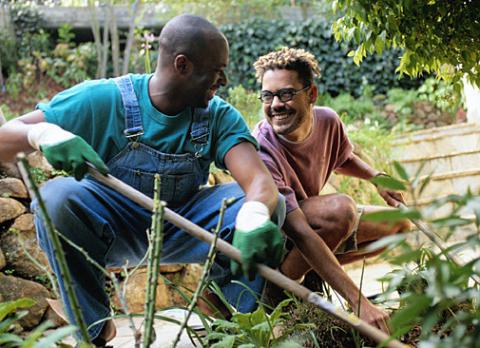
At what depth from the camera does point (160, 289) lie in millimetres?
4105

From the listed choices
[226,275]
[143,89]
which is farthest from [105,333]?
[143,89]

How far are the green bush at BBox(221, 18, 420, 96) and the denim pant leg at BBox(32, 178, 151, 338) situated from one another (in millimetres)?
7560

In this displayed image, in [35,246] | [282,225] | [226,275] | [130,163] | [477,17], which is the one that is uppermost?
[477,17]

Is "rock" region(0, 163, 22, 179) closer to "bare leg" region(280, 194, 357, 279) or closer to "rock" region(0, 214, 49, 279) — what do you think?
"rock" region(0, 214, 49, 279)

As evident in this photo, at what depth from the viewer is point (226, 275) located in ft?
8.77

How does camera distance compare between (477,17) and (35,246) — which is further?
(35,246)

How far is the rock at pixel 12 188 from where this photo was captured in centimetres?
380

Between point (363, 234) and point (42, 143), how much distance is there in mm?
1647

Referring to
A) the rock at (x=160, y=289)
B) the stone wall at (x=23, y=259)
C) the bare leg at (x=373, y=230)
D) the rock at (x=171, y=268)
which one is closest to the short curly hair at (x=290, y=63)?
the bare leg at (x=373, y=230)

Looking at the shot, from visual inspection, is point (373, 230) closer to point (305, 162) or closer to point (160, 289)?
point (305, 162)

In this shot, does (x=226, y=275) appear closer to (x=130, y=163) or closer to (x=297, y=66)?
(x=130, y=163)

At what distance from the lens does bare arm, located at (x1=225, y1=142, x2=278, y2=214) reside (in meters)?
2.26

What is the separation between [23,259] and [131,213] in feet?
4.69

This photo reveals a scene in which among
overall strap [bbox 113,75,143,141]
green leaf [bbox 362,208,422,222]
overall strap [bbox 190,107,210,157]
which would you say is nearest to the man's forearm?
overall strap [bbox 190,107,210,157]
